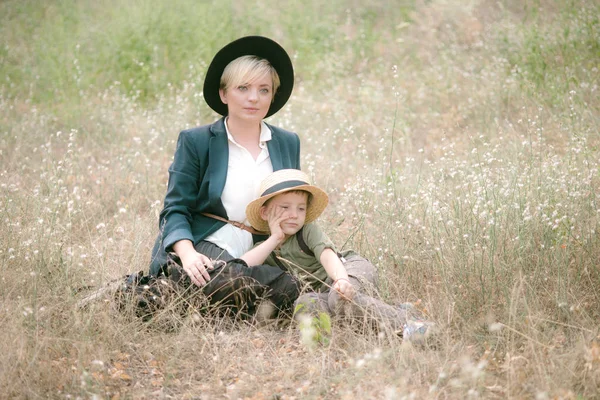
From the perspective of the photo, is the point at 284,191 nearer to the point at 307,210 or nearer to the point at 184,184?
the point at 307,210

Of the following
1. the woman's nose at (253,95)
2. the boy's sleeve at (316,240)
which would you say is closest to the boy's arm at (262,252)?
the boy's sleeve at (316,240)

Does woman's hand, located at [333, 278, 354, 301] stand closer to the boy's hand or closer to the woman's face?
the boy's hand

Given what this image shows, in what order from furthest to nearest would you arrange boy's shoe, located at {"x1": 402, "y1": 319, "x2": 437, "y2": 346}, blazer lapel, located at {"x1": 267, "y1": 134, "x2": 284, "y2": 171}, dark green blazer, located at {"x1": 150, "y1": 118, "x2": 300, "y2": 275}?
blazer lapel, located at {"x1": 267, "y1": 134, "x2": 284, "y2": 171}
dark green blazer, located at {"x1": 150, "y1": 118, "x2": 300, "y2": 275}
boy's shoe, located at {"x1": 402, "y1": 319, "x2": 437, "y2": 346}

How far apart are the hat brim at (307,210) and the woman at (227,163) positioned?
5.4 inches

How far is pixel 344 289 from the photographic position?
3816mm

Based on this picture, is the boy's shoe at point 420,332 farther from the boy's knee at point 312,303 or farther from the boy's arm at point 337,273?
the boy's knee at point 312,303

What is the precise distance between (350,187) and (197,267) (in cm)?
179

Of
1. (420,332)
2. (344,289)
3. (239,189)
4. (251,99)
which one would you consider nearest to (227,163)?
(239,189)

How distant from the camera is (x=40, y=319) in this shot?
368 centimetres

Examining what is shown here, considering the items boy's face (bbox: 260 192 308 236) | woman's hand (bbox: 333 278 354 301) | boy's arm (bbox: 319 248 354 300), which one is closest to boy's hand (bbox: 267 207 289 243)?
boy's face (bbox: 260 192 308 236)

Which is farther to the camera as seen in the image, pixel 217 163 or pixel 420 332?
pixel 217 163

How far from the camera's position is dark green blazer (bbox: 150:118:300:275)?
171 inches

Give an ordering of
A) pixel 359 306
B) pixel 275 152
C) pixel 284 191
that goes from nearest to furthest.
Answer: pixel 359 306 < pixel 284 191 < pixel 275 152

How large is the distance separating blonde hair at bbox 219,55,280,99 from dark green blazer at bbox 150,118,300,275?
12.5 inches
